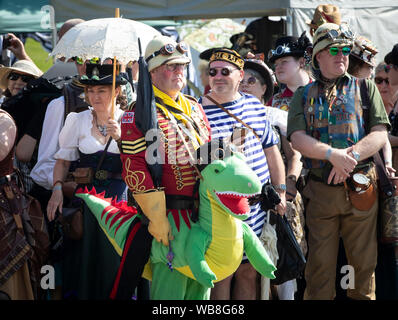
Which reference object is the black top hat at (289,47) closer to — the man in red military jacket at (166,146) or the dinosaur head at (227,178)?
the man in red military jacket at (166,146)

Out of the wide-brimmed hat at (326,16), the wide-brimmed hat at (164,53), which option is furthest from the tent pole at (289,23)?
the wide-brimmed hat at (164,53)

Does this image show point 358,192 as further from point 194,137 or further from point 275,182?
point 194,137

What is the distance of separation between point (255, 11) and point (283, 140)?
424cm

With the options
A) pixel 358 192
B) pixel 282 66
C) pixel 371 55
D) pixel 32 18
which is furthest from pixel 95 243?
pixel 32 18

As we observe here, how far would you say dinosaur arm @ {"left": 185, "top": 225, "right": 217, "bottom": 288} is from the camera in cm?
345

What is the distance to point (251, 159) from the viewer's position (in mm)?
4359

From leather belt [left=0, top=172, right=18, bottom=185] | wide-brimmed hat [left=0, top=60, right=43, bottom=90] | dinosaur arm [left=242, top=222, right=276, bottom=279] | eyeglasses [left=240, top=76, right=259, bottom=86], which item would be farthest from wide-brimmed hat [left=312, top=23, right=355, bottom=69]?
wide-brimmed hat [left=0, top=60, right=43, bottom=90]

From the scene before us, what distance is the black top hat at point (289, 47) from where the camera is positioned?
5.96 metres

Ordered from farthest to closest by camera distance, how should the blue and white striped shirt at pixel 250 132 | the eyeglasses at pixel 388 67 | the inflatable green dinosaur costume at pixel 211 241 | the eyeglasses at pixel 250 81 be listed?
the eyeglasses at pixel 388 67
the eyeglasses at pixel 250 81
the blue and white striped shirt at pixel 250 132
the inflatable green dinosaur costume at pixel 211 241

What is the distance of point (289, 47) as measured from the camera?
19.7 ft

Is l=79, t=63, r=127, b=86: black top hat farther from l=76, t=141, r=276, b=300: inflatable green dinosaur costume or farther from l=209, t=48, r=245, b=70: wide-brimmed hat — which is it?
l=76, t=141, r=276, b=300: inflatable green dinosaur costume

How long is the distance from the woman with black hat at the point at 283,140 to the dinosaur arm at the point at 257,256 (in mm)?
1109

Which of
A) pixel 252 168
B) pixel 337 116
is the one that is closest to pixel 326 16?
pixel 337 116

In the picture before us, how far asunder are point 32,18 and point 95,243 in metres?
5.58
